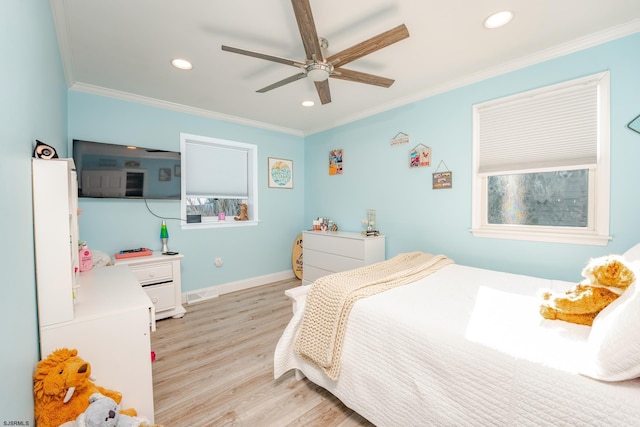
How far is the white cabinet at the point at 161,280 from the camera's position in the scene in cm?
270

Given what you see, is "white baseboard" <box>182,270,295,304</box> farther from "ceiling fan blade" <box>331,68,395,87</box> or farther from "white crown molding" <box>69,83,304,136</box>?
"ceiling fan blade" <box>331,68,395,87</box>

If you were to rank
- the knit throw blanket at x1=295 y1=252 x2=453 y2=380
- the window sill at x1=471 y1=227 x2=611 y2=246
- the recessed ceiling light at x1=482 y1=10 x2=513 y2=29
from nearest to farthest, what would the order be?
the knit throw blanket at x1=295 y1=252 x2=453 y2=380, the recessed ceiling light at x1=482 y1=10 x2=513 y2=29, the window sill at x1=471 y1=227 x2=611 y2=246

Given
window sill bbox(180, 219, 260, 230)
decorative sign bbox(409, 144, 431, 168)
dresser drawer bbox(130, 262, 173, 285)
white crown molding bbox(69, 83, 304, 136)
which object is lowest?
dresser drawer bbox(130, 262, 173, 285)

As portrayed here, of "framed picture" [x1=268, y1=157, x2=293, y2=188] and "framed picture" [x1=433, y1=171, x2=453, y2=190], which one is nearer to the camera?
"framed picture" [x1=433, y1=171, x2=453, y2=190]

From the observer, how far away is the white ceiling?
5.51 ft

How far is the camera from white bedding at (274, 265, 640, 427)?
88 centimetres

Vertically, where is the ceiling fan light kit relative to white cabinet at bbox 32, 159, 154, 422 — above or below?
above

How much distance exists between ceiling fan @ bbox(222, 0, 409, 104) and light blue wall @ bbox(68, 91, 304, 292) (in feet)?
6.37

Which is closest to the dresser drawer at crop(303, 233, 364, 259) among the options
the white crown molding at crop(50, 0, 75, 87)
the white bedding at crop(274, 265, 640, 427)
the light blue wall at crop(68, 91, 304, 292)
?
the light blue wall at crop(68, 91, 304, 292)

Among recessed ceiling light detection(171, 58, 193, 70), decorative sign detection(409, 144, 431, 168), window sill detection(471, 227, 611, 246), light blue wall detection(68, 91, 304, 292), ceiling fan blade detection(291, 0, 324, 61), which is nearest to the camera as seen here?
ceiling fan blade detection(291, 0, 324, 61)

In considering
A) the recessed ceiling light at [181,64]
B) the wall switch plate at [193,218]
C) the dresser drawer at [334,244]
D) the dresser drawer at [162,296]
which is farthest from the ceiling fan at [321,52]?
the dresser drawer at [162,296]

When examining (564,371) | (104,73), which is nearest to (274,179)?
(104,73)

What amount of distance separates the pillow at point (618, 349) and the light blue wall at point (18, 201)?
176 cm

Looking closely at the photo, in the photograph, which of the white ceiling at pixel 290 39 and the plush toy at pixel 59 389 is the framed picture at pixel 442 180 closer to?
the white ceiling at pixel 290 39
